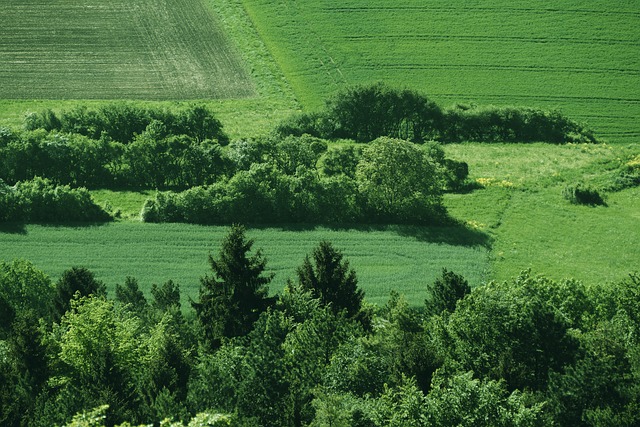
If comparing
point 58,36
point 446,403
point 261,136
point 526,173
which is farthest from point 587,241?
point 58,36

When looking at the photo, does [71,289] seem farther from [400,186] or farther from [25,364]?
[400,186]

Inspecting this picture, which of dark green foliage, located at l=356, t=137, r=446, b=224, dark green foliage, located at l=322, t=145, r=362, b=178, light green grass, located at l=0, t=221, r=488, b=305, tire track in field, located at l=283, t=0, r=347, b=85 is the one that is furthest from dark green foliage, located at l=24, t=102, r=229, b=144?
dark green foliage, located at l=356, t=137, r=446, b=224

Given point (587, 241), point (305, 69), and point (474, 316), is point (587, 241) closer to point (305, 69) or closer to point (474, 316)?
point (474, 316)

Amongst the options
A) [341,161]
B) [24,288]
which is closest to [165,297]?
[24,288]

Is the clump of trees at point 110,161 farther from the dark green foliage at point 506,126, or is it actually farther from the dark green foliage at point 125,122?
the dark green foliage at point 506,126

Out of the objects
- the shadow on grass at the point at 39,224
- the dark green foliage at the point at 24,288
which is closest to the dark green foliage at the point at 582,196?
the shadow on grass at the point at 39,224

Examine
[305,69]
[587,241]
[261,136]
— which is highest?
[305,69]

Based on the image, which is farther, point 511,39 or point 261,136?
point 511,39
